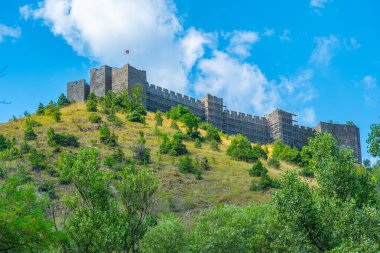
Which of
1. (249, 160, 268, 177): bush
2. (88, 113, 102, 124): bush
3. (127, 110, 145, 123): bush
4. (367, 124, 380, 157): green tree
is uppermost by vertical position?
(127, 110, 145, 123): bush

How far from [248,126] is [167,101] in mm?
14242

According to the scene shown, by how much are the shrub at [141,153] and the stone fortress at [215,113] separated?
18.1m

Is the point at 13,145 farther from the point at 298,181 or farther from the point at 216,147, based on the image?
the point at 298,181

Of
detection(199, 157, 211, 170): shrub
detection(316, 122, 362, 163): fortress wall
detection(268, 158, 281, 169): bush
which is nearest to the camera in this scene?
detection(199, 157, 211, 170): shrub

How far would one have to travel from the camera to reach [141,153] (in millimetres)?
66000

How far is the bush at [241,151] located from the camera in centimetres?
7119

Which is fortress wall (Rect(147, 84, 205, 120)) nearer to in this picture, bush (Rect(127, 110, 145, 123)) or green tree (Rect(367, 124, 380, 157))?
bush (Rect(127, 110, 145, 123))

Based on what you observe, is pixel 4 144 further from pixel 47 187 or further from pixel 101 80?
pixel 101 80

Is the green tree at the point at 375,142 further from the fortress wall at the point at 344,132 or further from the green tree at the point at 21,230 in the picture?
the fortress wall at the point at 344,132

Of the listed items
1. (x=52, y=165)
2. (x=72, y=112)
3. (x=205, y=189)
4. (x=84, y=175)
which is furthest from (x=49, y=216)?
(x=72, y=112)

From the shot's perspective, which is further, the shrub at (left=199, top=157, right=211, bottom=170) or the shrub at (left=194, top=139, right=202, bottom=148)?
the shrub at (left=194, top=139, right=202, bottom=148)

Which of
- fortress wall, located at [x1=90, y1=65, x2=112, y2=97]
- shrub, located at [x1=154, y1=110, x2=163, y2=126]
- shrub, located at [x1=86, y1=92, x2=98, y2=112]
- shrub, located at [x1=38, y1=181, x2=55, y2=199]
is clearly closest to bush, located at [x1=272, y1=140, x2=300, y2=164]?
shrub, located at [x1=154, y1=110, x2=163, y2=126]

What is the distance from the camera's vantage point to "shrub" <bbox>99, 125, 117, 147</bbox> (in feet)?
225

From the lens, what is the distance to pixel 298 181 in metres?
25.3
